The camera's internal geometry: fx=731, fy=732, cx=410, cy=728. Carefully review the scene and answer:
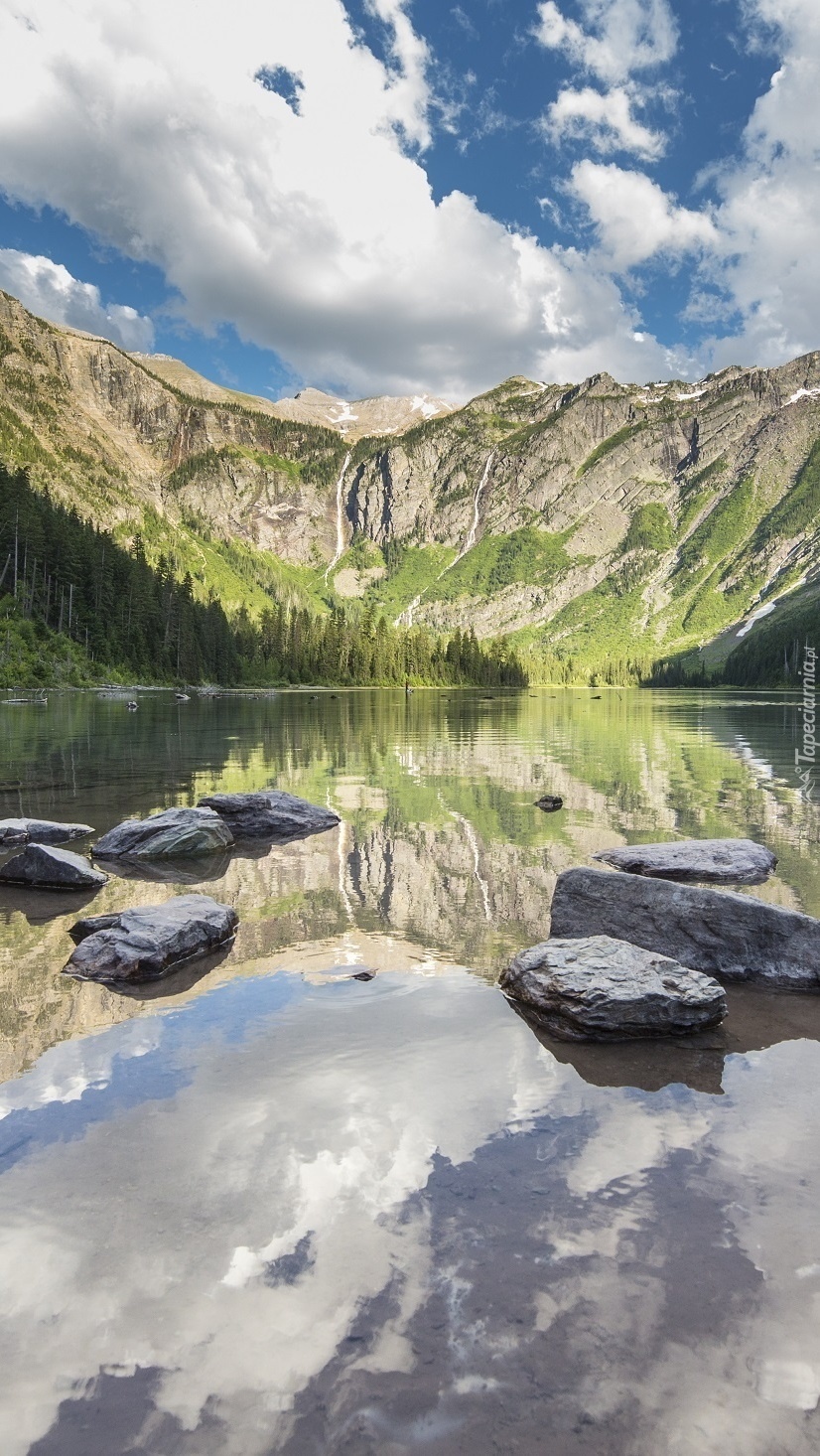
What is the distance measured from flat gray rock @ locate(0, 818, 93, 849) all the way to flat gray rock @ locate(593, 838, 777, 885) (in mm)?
13191

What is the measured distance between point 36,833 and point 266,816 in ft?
19.2

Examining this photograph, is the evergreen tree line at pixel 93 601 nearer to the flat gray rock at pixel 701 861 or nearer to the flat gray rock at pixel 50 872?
the flat gray rock at pixel 50 872

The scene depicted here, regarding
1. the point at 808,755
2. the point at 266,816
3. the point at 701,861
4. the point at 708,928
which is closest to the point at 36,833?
the point at 266,816

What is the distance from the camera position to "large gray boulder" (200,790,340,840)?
20625 mm

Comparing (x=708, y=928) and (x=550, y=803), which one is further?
(x=550, y=803)

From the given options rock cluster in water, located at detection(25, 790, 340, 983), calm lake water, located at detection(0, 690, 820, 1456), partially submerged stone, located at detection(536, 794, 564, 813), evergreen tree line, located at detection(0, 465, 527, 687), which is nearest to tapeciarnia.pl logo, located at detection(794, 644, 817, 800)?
partially submerged stone, located at detection(536, 794, 564, 813)

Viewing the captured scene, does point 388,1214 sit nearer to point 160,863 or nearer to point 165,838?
point 160,863

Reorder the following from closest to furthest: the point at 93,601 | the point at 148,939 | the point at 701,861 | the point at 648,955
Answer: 1. the point at 648,955
2. the point at 148,939
3. the point at 701,861
4. the point at 93,601

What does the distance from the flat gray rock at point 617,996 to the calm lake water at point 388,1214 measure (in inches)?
12.8

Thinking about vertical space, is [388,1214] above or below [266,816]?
below

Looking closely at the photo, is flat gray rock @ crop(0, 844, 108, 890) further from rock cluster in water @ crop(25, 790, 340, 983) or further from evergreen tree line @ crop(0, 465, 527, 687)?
evergreen tree line @ crop(0, 465, 527, 687)

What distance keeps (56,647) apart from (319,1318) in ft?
412

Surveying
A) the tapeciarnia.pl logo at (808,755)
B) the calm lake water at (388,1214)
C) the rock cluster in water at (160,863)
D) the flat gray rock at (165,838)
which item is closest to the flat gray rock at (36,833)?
the rock cluster in water at (160,863)

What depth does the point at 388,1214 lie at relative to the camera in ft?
18.6
